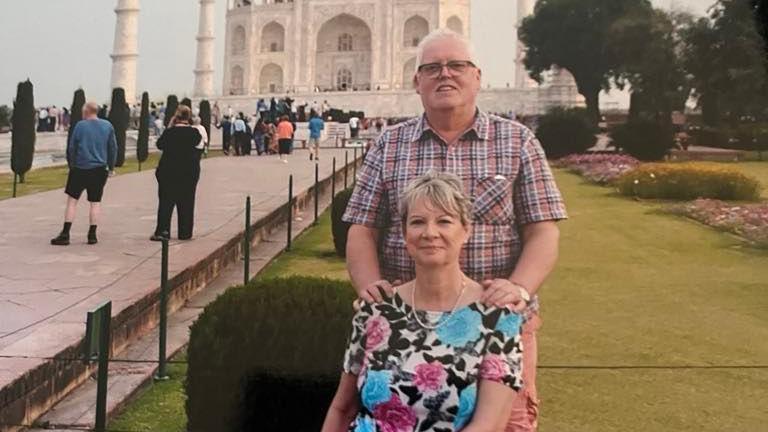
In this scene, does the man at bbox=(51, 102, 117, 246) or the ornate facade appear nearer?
the man at bbox=(51, 102, 117, 246)

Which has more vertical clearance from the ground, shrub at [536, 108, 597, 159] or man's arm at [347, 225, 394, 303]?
shrub at [536, 108, 597, 159]

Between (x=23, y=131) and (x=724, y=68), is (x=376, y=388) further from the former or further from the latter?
(x=23, y=131)

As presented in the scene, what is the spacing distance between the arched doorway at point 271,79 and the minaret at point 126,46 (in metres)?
7.77

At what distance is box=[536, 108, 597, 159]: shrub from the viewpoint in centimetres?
1769

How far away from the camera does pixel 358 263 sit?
199 centimetres

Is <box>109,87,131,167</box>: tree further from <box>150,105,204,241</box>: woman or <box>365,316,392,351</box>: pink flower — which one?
<box>365,316,392,351</box>: pink flower

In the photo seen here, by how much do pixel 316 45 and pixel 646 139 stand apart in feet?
114

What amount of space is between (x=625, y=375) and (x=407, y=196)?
7.76ft

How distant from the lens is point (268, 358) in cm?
260

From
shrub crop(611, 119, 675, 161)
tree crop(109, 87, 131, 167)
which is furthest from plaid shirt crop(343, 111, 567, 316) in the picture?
tree crop(109, 87, 131, 167)

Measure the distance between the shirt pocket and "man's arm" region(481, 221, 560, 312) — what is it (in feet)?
0.28

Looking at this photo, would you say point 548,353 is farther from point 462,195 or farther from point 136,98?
point 136,98

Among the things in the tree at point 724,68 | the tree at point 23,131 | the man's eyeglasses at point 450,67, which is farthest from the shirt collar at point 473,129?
the tree at point 23,131

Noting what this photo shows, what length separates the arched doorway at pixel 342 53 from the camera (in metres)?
49.3
